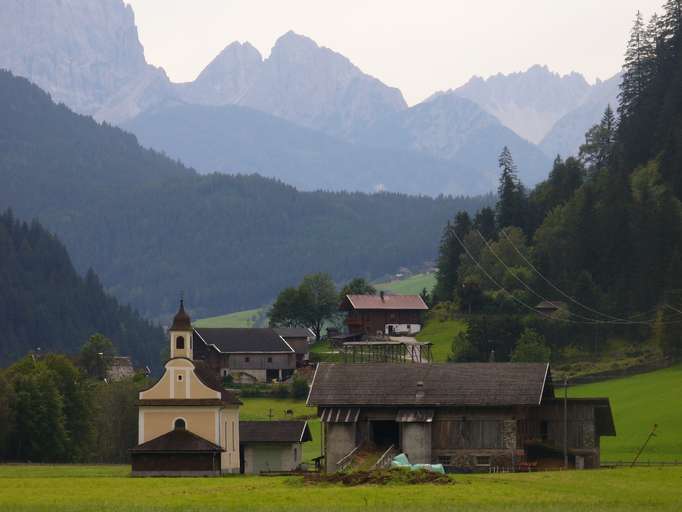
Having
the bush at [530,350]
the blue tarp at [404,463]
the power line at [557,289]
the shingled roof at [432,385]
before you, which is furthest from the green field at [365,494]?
the power line at [557,289]

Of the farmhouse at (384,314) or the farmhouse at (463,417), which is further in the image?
the farmhouse at (384,314)

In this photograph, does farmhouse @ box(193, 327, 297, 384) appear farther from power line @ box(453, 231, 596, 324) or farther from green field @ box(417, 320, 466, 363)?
power line @ box(453, 231, 596, 324)

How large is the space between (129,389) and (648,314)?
48.8 m

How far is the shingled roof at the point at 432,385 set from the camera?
86.1 metres

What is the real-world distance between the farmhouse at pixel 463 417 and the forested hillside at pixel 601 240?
44.7 meters

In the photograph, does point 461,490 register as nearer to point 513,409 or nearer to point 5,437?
point 513,409

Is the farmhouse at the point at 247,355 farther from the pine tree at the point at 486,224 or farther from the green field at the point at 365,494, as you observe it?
the green field at the point at 365,494

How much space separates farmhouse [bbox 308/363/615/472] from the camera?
283 feet

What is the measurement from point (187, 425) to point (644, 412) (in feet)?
101

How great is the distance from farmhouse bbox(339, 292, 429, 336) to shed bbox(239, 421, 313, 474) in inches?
3052

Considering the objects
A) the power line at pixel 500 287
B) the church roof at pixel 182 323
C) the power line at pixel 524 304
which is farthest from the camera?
the power line at pixel 500 287

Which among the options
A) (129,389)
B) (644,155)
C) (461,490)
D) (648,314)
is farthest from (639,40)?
(461,490)

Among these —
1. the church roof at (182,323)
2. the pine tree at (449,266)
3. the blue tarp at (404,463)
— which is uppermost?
the pine tree at (449,266)

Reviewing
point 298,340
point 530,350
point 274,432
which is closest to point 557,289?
point 530,350
